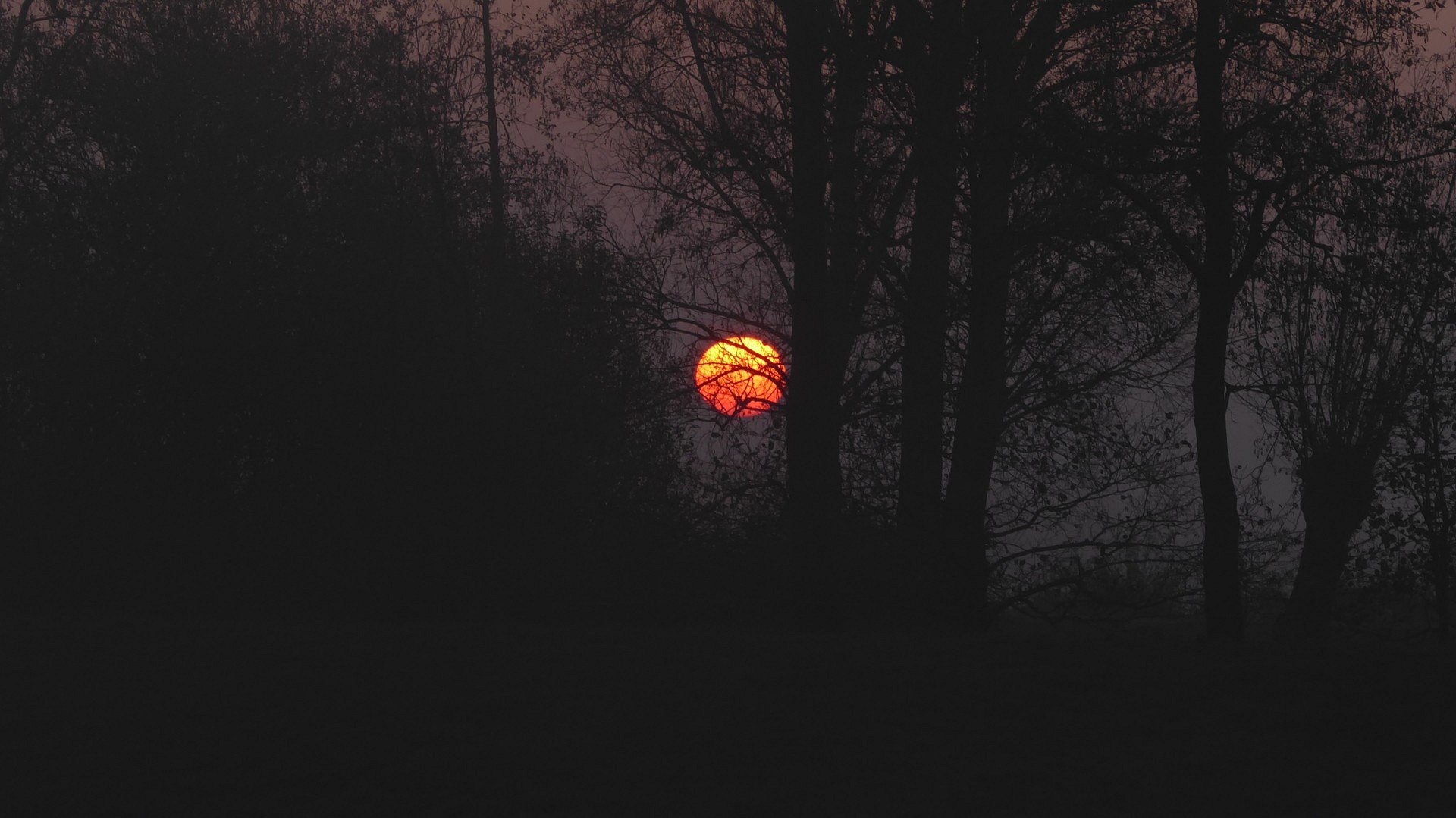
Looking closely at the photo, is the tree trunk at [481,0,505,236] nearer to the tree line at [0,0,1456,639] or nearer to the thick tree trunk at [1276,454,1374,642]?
the tree line at [0,0,1456,639]

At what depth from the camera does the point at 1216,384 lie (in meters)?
12.1

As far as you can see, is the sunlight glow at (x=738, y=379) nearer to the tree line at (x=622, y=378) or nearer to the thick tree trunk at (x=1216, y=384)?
the tree line at (x=622, y=378)

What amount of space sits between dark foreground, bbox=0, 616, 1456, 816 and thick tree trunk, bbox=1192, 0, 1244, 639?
189cm

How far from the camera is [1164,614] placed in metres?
18.8

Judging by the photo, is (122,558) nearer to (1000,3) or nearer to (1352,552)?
(1000,3)

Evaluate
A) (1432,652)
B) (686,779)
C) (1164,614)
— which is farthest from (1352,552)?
(686,779)

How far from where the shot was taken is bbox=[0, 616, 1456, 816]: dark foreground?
21.3 ft

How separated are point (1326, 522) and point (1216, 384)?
5928 mm

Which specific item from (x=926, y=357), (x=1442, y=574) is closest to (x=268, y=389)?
(x=926, y=357)

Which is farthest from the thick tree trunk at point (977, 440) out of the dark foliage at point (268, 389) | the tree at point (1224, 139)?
the dark foliage at point (268, 389)

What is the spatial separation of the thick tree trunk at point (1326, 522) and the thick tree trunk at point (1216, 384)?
5270mm

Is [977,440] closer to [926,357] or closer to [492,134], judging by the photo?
[926,357]

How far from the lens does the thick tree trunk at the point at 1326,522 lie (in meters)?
16.9

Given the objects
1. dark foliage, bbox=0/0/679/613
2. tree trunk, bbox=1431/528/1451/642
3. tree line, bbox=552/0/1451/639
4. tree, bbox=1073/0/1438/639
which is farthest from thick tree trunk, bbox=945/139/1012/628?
tree trunk, bbox=1431/528/1451/642
